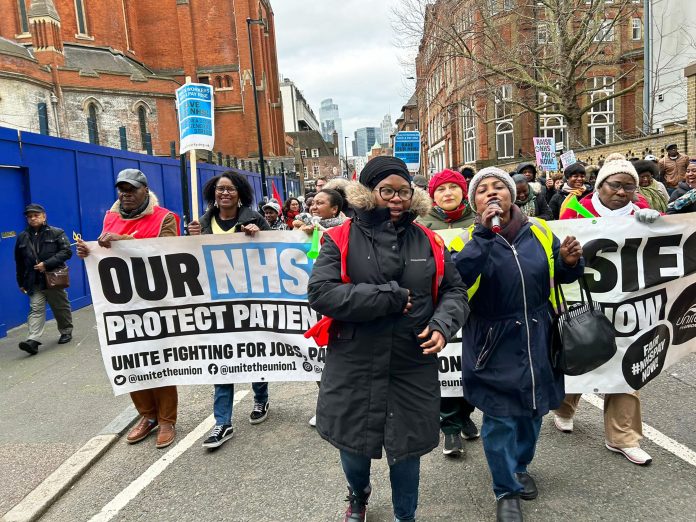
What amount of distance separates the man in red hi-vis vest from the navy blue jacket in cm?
254

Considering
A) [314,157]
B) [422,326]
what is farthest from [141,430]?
[314,157]

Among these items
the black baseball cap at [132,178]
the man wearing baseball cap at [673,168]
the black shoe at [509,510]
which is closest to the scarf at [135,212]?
the black baseball cap at [132,178]

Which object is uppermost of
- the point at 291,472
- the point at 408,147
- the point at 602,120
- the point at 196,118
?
the point at 602,120

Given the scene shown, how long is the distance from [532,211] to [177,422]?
18.8 ft

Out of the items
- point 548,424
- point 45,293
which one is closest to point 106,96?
point 45,293

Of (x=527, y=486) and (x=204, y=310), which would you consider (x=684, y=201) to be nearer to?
(x=527, y=486)

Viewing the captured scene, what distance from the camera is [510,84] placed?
27016 mm

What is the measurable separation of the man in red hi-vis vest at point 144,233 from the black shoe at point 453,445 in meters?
2.13

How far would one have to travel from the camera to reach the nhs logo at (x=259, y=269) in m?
4.18

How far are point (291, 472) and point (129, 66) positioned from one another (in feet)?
158

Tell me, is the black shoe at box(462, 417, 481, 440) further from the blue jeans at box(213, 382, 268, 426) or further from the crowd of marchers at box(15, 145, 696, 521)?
the blue jeans at box(213, 382, 268, 426)

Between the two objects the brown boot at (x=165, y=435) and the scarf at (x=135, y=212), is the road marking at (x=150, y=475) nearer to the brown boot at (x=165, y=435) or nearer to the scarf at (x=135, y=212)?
the brown boot at (x=165, y=435)

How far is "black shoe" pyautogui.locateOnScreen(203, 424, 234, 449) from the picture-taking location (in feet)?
12.8

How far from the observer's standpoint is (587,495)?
3094mm
